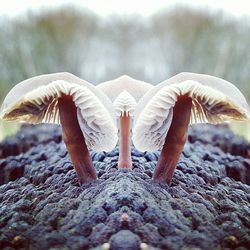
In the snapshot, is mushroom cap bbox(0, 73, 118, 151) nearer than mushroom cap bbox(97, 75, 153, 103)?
Yes

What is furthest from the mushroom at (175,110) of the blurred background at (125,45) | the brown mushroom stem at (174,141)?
the blurred background at (125,45)

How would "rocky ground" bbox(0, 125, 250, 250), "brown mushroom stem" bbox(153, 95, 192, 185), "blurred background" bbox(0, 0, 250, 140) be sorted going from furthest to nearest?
"blurred background" bbox(0, 0, 250, 140), "brown mushroom stem" bbox(153, 95, 192, 185), "rocky ground" bbox(0, 125, 250, 250)

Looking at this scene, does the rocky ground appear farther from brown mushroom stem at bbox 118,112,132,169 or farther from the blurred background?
the blurred background

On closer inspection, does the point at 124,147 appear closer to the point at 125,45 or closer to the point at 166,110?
the point at 166,110

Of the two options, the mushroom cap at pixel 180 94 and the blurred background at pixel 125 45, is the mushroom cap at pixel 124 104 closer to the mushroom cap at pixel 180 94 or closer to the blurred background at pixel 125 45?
the mushroom cap at pixel 180 94

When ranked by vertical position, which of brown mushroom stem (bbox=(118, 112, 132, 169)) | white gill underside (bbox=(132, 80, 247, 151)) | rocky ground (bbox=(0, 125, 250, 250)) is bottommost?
rocky ground (bbox=(0, 125, 250, 250))

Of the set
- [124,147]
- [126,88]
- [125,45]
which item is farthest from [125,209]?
[125,45]

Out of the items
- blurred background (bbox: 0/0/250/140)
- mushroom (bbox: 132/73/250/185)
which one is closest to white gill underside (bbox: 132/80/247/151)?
mushroom (bbox: 132/73/250/185)
